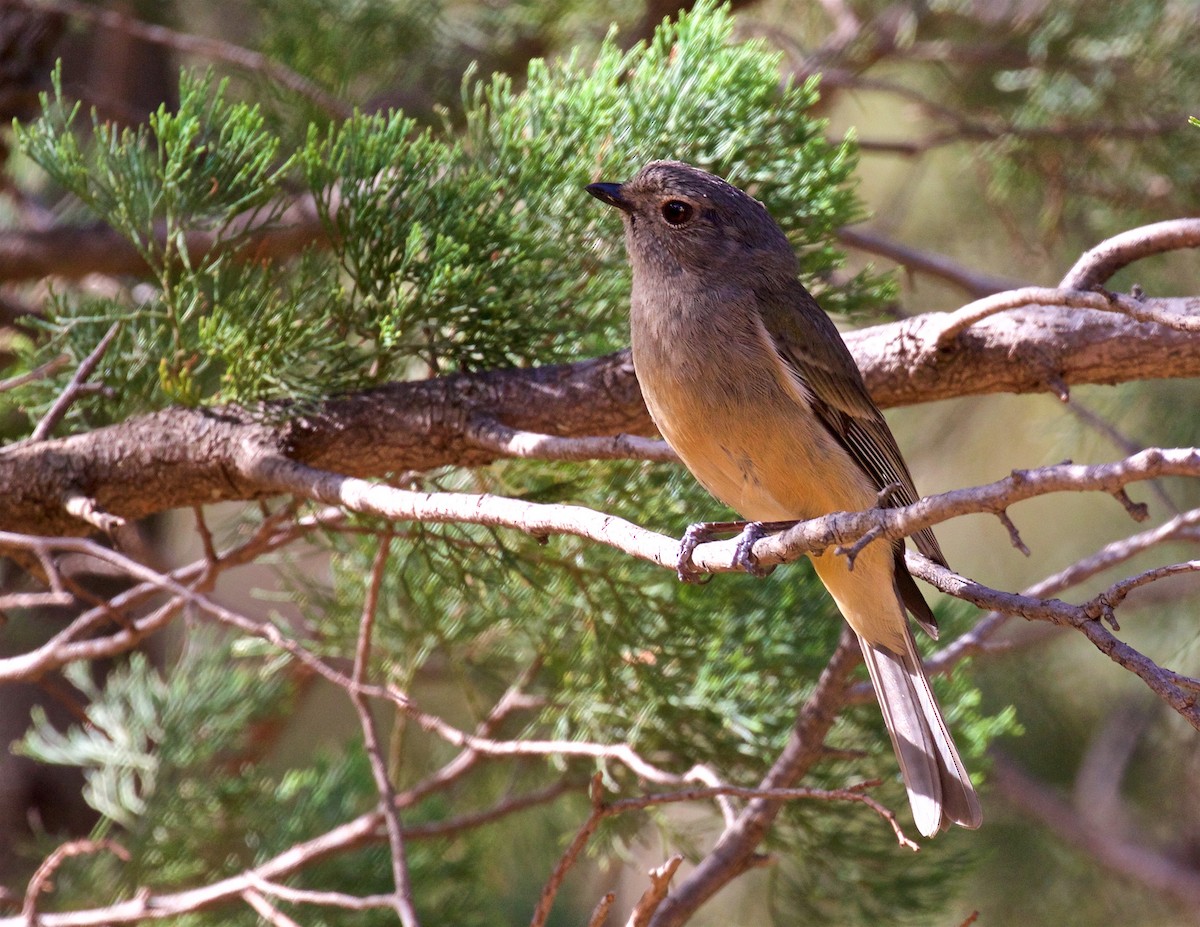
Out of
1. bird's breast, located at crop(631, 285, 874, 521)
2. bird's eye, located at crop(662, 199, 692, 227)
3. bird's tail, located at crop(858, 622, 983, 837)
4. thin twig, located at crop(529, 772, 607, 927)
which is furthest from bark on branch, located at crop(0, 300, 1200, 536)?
thin twig, located at crop(529, 772, 607, 927)

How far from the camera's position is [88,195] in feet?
8.46

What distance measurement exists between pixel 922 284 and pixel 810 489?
4297 millimetres

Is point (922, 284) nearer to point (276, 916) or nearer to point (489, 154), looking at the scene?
point (489, 154)

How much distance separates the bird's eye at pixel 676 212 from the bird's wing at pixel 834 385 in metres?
0.28

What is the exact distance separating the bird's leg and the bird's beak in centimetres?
82

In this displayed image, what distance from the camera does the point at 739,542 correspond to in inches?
83.7

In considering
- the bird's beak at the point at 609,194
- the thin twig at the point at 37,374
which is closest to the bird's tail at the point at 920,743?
the bird's beak at the point at 609,194

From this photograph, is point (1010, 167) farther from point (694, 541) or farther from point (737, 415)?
point (694, 541)

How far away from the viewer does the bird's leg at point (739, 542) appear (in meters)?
1.92

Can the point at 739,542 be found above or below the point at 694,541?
below

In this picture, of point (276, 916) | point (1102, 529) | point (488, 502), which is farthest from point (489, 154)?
point (1102, 529)

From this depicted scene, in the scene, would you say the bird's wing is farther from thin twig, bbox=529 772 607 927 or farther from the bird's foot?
thin twig, bbox=529 772 607 927

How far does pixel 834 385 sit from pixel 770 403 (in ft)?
0.67

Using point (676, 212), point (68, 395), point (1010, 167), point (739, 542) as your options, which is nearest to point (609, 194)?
point (676, 212)
